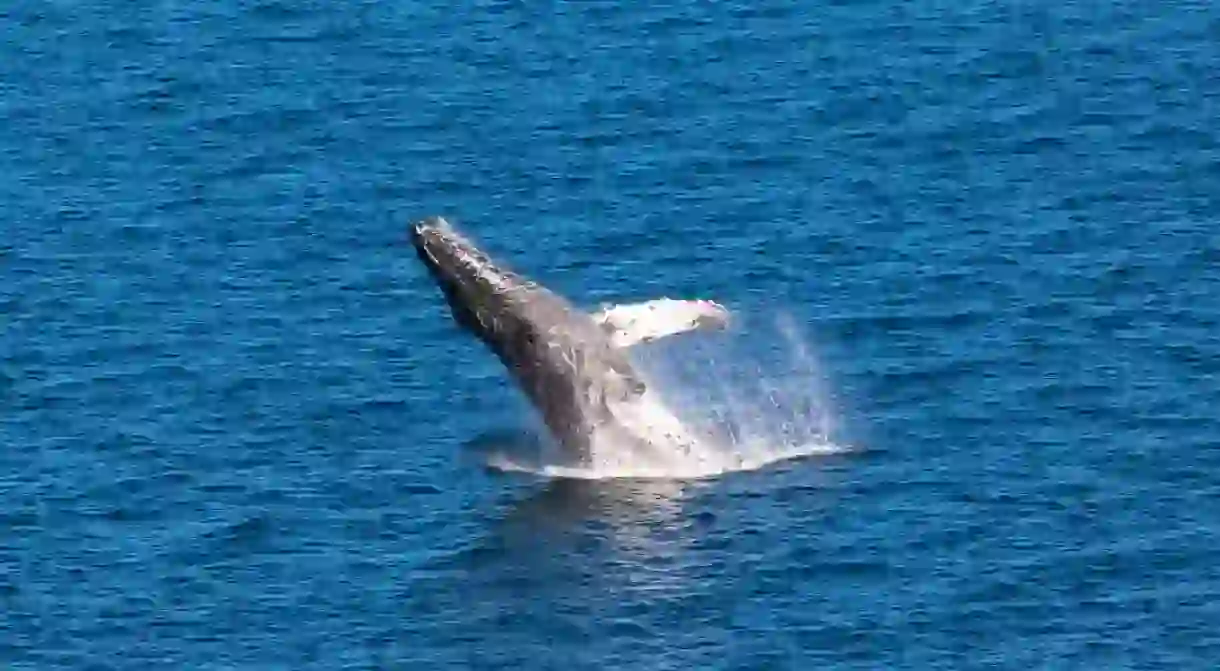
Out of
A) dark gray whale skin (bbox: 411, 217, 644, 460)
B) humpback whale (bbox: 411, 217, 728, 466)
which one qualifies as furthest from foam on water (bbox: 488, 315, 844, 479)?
dark gray whale skin (bbox: 411, 217, 644, 460)

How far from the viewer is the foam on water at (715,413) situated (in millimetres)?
83000

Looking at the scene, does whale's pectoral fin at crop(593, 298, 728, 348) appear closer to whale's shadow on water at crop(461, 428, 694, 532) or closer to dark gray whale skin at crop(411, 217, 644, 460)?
dark gray whale skin at crop(411, 217, 644, 460)

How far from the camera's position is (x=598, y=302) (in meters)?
93.7

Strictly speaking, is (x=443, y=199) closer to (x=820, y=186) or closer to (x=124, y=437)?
(x=820, y=186)

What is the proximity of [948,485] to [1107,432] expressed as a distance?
187 inches

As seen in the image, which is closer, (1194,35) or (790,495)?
(790,495)

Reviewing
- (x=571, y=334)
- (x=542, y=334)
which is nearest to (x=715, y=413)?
(x=571, y=334)

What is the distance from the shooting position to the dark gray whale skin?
83.1 meters

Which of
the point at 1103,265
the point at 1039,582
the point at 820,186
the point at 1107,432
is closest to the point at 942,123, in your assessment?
the point at 820,186

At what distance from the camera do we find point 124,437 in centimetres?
8606

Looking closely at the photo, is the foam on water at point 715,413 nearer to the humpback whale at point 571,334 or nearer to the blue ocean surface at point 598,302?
the humpback whale at point 571,334

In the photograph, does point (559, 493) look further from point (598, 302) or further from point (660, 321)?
point (598, 302)

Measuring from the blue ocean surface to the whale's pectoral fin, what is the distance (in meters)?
3.44

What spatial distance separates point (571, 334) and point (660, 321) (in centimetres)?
205
